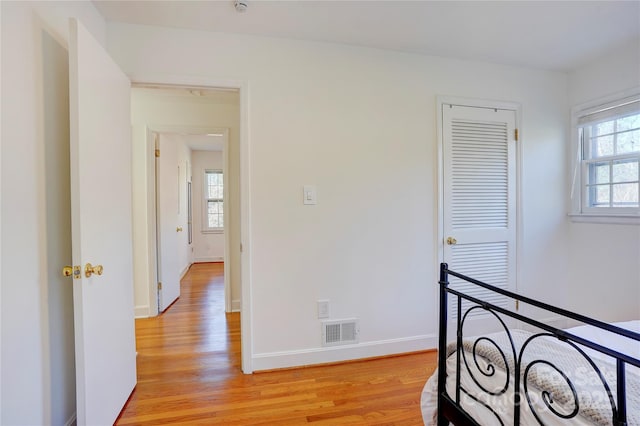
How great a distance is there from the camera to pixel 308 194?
233 centimetres

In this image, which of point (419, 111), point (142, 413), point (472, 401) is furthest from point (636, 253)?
point (142, 413)

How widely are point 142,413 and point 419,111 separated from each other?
9.33 ft

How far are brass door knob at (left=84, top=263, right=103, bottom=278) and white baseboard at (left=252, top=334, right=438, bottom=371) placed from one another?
123cm

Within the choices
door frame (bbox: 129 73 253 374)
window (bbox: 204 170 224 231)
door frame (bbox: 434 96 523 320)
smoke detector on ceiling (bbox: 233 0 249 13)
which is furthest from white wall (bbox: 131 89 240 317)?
window (bbox: 204 170 224 231)

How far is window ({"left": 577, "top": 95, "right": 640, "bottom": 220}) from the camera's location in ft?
8.09

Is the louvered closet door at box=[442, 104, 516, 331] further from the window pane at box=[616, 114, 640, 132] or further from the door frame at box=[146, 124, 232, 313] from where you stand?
the door frame at box=[146, 124, 232, 313]

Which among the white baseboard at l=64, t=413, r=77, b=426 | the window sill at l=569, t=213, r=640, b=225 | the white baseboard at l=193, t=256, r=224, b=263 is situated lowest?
the white baseboard at l=193, t=256, r=224, b=263

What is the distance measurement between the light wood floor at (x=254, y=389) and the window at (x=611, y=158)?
2.02m

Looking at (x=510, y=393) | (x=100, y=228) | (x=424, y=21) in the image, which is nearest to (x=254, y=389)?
(x=100, y=228)

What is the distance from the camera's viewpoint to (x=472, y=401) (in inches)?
47.9

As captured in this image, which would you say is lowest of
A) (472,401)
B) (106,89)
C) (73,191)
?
(472,401)

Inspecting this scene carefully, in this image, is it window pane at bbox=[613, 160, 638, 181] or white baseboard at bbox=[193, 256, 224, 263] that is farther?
white baseboard at bbox=[193, 256, 224, 263]

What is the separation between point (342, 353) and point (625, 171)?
275 cm

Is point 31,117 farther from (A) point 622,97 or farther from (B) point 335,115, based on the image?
(A) point 622,97
